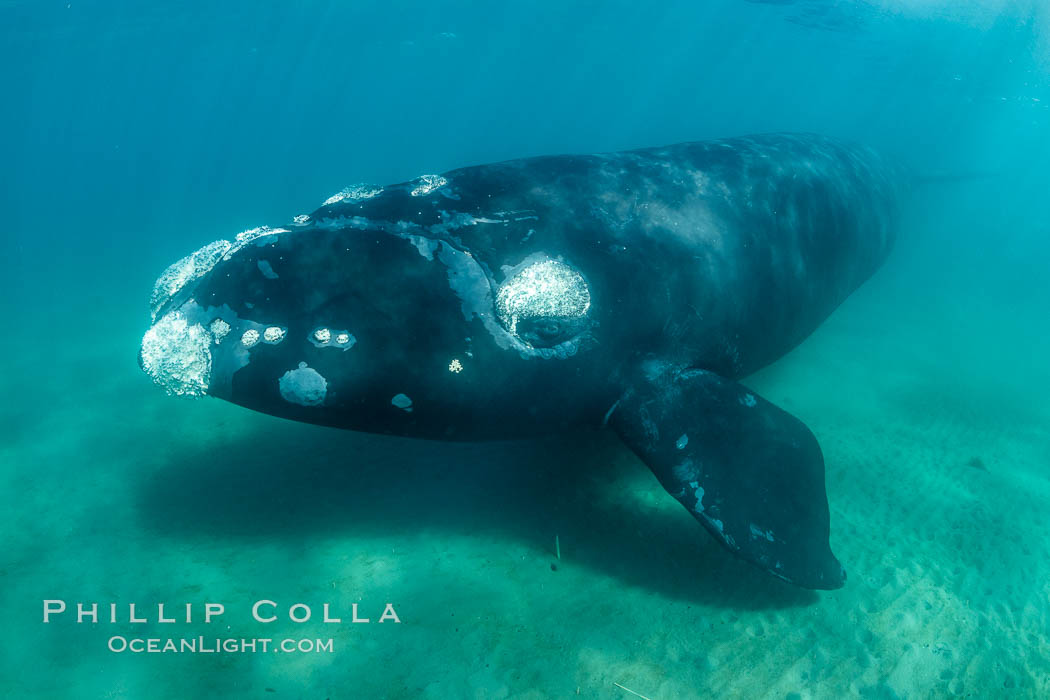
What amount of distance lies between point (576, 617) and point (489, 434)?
180 cm

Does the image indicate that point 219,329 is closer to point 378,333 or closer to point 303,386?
point 303,386

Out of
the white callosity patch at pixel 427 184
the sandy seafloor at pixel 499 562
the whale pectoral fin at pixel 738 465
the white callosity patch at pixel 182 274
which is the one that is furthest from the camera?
the white callosity patch at pixel 427 184

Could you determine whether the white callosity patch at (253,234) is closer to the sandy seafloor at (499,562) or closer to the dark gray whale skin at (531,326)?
the dark gray whale skin at (531,326)

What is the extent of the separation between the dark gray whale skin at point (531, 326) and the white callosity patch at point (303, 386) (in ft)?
0.04

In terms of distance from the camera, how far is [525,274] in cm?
512

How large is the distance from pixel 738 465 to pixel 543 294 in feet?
8.24

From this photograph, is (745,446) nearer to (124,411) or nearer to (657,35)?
(124,411)

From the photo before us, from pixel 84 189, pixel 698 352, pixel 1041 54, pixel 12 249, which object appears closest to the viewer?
pixel 698 352

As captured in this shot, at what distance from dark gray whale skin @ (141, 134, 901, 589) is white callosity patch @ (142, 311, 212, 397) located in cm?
1

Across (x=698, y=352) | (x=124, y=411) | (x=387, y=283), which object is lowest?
(x=124, y=411)

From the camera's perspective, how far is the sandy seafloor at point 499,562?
4.27m

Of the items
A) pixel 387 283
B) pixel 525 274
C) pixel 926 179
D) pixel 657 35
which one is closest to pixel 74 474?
pixel 387 283

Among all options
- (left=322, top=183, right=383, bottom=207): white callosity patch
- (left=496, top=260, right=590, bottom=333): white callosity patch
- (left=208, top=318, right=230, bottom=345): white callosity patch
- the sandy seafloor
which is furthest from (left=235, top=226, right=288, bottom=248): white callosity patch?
the sandy seafloor

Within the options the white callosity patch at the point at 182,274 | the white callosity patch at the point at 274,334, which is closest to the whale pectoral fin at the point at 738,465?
the white callosity patch at the point at 274,334
